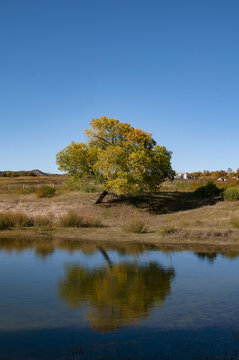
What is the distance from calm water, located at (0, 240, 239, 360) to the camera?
6.75m

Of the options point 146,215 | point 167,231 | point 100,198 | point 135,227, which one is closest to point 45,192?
point 100,198

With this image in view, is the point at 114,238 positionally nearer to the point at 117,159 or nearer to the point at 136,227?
the point at 136,227

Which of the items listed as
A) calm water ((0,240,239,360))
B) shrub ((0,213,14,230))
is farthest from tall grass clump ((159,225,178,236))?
shrub ((0,213,14,230))

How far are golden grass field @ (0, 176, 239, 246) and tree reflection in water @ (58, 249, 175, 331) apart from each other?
6693mm

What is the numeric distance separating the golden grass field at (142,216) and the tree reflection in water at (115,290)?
6693 millimetres

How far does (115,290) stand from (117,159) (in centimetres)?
2385

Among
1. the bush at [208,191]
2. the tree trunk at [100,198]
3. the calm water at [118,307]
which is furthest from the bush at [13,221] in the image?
the bush at [208,191]

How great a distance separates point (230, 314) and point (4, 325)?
455cm

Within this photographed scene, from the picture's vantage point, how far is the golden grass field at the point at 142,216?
2069cm

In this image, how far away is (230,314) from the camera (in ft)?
28.2

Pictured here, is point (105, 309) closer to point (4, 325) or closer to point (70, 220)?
point (4, 325)

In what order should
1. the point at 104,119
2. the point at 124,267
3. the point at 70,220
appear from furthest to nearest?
the point at 104,119 → the point at 70,220 → the point at 124,267

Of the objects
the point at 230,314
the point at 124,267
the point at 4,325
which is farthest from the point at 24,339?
the point at 124,267

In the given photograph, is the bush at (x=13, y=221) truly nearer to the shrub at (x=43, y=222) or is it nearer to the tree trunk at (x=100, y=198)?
the shrub at (x=43, y=222)
